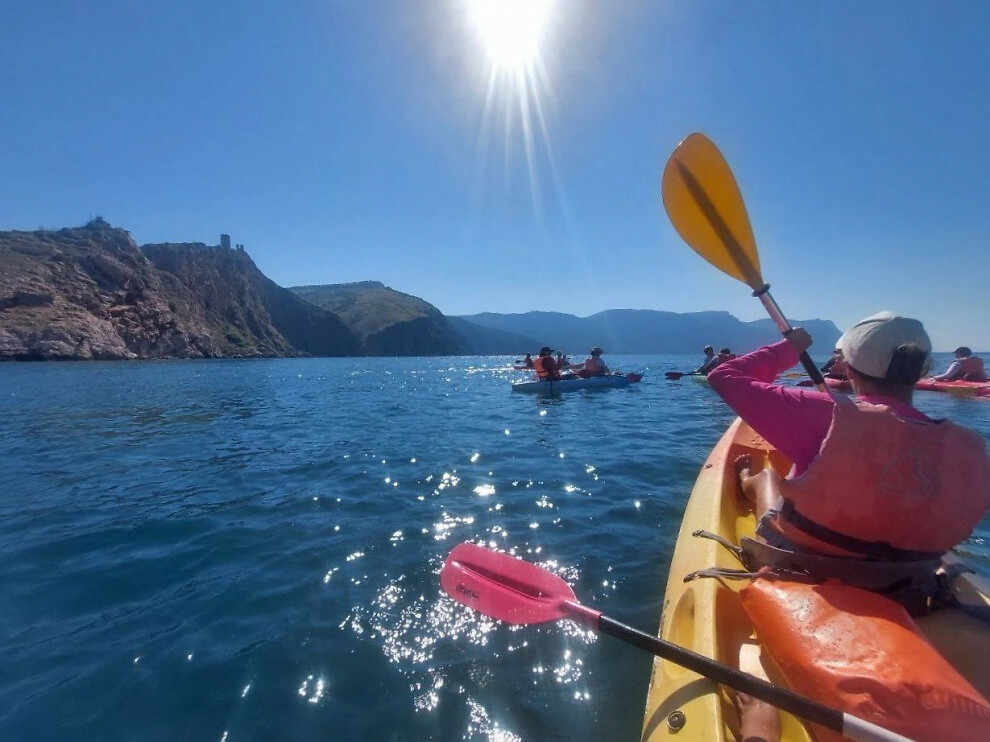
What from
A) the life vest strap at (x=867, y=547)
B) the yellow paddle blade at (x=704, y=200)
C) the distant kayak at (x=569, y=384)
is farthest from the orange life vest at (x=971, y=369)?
the life vest strap at (x=867, y=547)

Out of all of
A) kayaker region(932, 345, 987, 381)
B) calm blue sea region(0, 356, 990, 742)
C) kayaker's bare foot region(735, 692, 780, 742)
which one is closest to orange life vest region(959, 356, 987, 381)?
kayaker region(932, 345, 987, 381)

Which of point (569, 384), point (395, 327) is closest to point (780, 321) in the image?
point (569, 384)

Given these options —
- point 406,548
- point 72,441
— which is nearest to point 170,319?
point 72,441

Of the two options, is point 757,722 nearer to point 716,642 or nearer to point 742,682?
point 742,682

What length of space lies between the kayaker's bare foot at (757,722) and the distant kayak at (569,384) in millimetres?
16845

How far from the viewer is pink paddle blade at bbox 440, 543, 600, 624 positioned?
317 centimetres

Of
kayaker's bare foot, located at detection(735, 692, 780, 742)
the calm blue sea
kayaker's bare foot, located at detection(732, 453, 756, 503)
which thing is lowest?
the calm blue sea

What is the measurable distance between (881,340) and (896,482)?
696mm

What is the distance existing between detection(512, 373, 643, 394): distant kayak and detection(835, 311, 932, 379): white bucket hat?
1651 centimetres

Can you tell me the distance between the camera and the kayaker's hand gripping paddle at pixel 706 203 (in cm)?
407

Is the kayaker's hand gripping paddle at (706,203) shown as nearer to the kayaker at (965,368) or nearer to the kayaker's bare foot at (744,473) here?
the kayaker's bare foot at (744,473)

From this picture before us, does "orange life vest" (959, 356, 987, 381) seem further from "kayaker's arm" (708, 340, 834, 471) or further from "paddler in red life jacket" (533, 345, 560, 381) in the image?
"kayaker's arm" (708, 340, 834, 471)

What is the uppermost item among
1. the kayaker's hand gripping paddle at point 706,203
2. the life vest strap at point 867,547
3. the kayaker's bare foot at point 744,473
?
the kayaker's hand gripping paddle at point 706,203

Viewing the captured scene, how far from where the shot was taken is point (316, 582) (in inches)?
172
